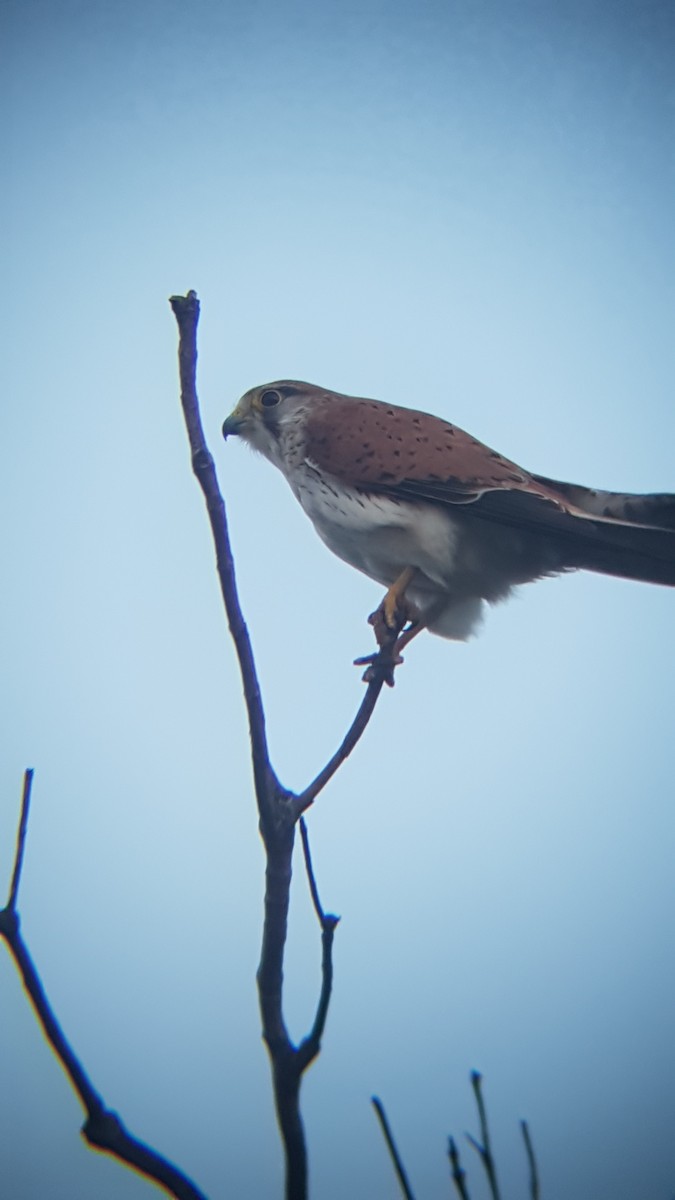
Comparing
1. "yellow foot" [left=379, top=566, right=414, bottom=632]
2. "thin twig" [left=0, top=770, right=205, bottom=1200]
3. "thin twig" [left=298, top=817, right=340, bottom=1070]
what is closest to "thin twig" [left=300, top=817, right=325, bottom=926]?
"thin twig" [left=298, top=817, right=340, bottom=1070]

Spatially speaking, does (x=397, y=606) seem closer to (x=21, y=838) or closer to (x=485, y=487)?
(x=485, y=487)

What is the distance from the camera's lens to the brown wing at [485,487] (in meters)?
2.18

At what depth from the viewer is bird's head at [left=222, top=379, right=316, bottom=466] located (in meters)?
2.80

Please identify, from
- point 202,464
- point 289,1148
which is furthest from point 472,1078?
point 202,464

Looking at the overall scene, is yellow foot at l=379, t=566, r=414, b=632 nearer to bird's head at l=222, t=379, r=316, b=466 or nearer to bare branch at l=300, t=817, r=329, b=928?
bird's head at l=222, t=379, r=316, b=466

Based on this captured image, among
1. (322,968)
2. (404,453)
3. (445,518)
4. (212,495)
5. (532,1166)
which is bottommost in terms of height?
(532,1166)

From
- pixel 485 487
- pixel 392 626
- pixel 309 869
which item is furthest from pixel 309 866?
pixel 485 487

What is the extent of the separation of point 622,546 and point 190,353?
115 cm

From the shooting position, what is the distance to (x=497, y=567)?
2.47 metres

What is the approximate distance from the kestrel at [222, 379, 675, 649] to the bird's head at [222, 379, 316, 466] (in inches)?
3.5

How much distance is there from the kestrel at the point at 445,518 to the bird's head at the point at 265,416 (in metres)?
0.09

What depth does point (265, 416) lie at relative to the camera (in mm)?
2844

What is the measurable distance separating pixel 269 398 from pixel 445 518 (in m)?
0.74

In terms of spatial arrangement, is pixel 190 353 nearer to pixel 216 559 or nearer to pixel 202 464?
pixel 202 464
